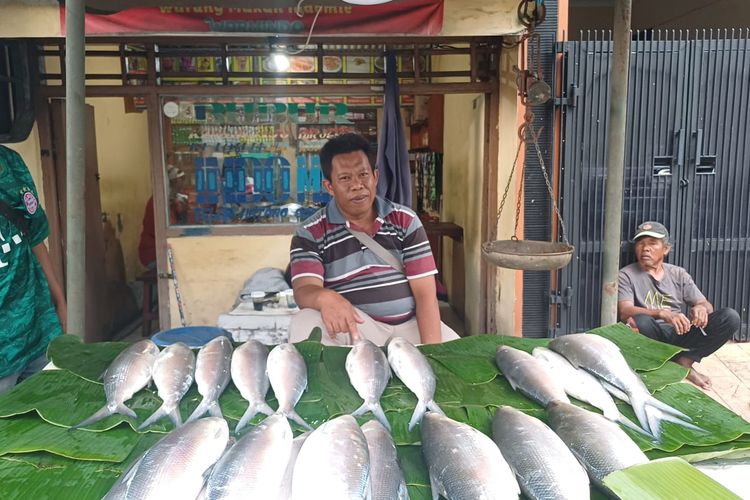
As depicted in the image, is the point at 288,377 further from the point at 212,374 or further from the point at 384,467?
the point at 384,467

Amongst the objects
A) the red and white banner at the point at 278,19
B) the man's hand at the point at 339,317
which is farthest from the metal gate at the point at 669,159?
the man's hand at the point at 339,317

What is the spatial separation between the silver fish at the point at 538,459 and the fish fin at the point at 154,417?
3.65 feet

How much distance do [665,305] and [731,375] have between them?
0.88 m

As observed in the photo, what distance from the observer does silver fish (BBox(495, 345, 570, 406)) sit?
2066mm

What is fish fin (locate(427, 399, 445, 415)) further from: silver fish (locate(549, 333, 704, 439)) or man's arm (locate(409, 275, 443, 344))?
man's arm (locate(409, 275, 443, 344))

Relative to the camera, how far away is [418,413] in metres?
1.96

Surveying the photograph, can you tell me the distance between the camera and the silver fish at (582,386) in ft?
6.43

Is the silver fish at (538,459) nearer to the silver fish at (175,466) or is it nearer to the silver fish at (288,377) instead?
the silver fish at (288,377)

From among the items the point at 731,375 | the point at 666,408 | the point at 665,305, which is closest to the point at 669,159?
the point at 665,305

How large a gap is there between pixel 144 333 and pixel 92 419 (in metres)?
4.35

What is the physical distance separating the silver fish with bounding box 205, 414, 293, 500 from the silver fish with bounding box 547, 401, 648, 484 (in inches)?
33.6

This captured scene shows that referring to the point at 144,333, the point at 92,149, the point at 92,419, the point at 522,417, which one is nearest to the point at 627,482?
the point at 522,417

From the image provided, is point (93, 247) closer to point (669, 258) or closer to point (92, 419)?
point (92, 419)

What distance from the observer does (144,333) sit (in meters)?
6.00
